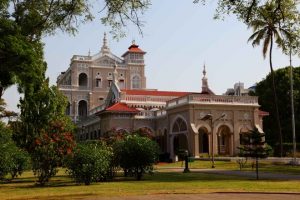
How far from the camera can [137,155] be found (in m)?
24.3

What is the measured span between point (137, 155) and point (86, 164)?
3743 mm

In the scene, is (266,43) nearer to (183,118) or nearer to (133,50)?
(183,118)

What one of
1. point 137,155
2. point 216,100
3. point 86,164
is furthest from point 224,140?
point 86,164

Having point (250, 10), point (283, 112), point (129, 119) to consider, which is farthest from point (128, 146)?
point (283, 112)

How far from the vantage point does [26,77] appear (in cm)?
1948

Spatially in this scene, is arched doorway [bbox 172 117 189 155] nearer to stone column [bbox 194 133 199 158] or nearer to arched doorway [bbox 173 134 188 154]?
arched doorway [bbox 173 134 188 154]

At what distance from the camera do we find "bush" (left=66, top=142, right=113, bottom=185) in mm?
21250

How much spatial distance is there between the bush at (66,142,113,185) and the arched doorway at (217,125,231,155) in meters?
27.7

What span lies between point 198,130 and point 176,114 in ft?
12.2

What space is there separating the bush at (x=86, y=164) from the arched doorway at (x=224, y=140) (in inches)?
1089

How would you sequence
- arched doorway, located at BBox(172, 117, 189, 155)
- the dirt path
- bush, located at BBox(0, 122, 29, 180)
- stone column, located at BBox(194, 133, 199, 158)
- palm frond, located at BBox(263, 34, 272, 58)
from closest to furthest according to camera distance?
the dirt path, bush, located at BBox(0, 122, 29, 180), stone column, located at BBox(194, 133, 199, 158), palm frond, located at BBox(263, 34, 272, 58), arched doorway, located at BBox(172, 117, 189, 155)

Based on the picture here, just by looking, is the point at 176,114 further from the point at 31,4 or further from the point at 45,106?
the point at 31,4

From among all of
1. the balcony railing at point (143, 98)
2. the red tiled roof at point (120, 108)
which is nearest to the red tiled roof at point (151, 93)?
the balcony railing at point (143, 98)

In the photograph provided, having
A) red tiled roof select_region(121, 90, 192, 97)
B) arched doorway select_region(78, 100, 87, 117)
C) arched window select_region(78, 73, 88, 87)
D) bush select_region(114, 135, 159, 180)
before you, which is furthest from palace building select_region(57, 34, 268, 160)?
bush select_region(114, 135, 159, 180)
